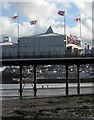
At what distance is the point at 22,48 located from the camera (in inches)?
4144

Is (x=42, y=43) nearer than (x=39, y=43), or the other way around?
(x=39, y=43)

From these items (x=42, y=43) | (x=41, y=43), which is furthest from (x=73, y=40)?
(x=41, y=43)

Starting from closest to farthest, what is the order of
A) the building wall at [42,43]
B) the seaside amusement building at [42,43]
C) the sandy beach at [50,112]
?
the sandy beach at [50,112] → the seaside amusement building at [42,43] → the building wall at [42,43]

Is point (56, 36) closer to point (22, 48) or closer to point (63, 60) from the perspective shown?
point (22, 48)

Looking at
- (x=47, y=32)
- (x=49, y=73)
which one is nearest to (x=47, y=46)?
(x=47, y=32)

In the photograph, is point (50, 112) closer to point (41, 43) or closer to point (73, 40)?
point (73, 40)

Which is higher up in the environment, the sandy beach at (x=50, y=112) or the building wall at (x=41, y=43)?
the building wall at (x=41, y=43)

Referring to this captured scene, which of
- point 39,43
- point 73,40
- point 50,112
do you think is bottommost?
point 50,112

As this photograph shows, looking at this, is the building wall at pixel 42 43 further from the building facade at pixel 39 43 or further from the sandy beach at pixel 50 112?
the sandy beach at pixel 50 112

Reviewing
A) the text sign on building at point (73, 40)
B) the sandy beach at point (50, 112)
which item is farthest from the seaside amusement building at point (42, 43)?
the sandy beach at point (50, 112)

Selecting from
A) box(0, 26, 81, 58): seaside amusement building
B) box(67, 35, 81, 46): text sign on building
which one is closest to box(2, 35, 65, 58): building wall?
box(0, 26, 81, 58): seaside amusement building

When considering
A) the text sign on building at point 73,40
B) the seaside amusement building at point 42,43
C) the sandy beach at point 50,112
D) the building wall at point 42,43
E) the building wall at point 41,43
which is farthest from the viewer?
the text sign on building at point 73,40

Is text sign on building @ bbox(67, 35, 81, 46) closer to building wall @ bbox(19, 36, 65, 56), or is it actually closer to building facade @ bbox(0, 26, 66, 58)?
building facade @ bbox(0, 26, 66, 58)

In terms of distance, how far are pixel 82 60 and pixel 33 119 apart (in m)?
41.8
